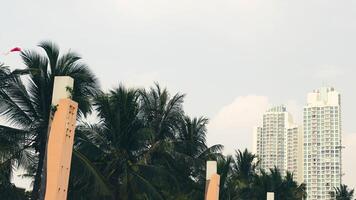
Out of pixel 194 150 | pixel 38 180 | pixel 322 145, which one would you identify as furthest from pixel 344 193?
pixel 38 180

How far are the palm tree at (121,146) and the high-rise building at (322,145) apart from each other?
54.7m

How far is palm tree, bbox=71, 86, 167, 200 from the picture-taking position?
20000 mm

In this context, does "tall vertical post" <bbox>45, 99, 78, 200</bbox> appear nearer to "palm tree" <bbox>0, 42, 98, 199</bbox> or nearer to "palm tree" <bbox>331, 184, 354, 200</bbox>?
"palm tree" <bbox>0, 42, 98, 199</bbox>

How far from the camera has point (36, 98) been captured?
15.6m

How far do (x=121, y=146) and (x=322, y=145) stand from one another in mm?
56723

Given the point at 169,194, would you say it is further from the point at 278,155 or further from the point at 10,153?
the point at 278,155

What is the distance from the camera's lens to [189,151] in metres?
27.1

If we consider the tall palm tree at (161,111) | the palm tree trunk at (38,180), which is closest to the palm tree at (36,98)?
the palm tree trunk at (38,180)

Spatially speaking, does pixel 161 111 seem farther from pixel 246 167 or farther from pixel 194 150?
pixel 246 167

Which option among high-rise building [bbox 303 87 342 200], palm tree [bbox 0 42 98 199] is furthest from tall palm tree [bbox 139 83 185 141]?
high-rise building [bbox 303 87 342 200]

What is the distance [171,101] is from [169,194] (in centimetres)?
445

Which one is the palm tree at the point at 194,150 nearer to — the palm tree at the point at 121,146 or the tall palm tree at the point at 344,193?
the palm tree at the point at 121,146

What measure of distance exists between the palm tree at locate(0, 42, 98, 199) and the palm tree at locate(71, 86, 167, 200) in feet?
12.7

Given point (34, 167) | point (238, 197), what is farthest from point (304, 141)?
point (34, 167)
